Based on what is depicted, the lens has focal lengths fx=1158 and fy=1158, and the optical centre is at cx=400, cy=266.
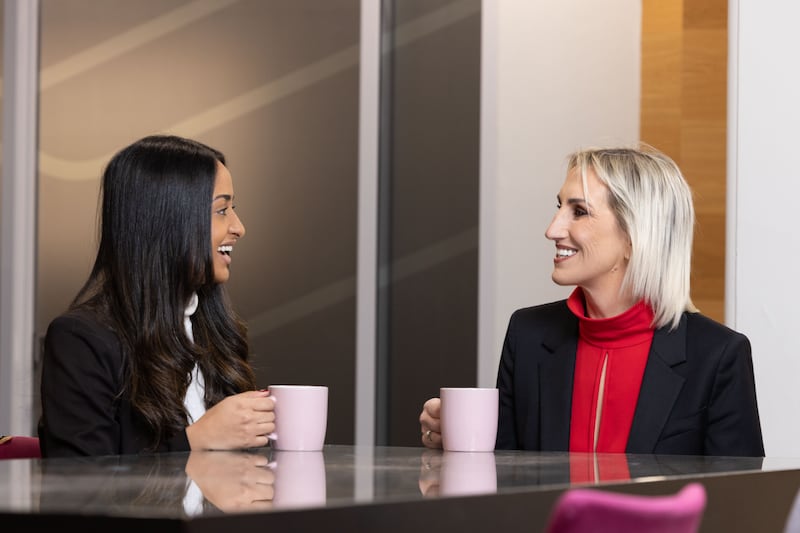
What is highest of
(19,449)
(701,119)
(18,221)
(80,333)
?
(701,119)

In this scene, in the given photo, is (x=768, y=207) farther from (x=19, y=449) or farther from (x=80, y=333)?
(x=19, y=449)

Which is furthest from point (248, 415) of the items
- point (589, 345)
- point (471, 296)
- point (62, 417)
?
point (471, 296)

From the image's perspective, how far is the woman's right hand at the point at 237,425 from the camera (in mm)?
1622

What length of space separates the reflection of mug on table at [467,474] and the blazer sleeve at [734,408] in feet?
1.95

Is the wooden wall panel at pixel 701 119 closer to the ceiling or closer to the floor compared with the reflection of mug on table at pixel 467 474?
closer to the ceiling

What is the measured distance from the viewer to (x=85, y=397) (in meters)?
1.85

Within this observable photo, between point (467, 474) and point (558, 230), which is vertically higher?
point (558, 230)

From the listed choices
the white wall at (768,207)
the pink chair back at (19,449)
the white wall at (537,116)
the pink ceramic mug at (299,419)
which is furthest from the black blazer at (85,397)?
the white wall at (537,116)

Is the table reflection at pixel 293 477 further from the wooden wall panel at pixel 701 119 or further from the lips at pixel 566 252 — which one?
the wooden wall panel at pixel 701 119

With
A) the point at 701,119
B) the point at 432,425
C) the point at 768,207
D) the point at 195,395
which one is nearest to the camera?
the point at 432,425

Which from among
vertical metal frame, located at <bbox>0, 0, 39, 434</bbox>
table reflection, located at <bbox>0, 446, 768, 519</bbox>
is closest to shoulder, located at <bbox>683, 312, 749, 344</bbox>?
table reflection, located at <bbox>0, 446, 768, 519</bbox>

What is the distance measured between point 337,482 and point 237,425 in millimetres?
541

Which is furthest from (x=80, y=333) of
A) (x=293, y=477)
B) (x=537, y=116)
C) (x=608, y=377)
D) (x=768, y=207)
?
(x=537, y=116)

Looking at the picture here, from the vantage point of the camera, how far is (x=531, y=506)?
3.45ft
